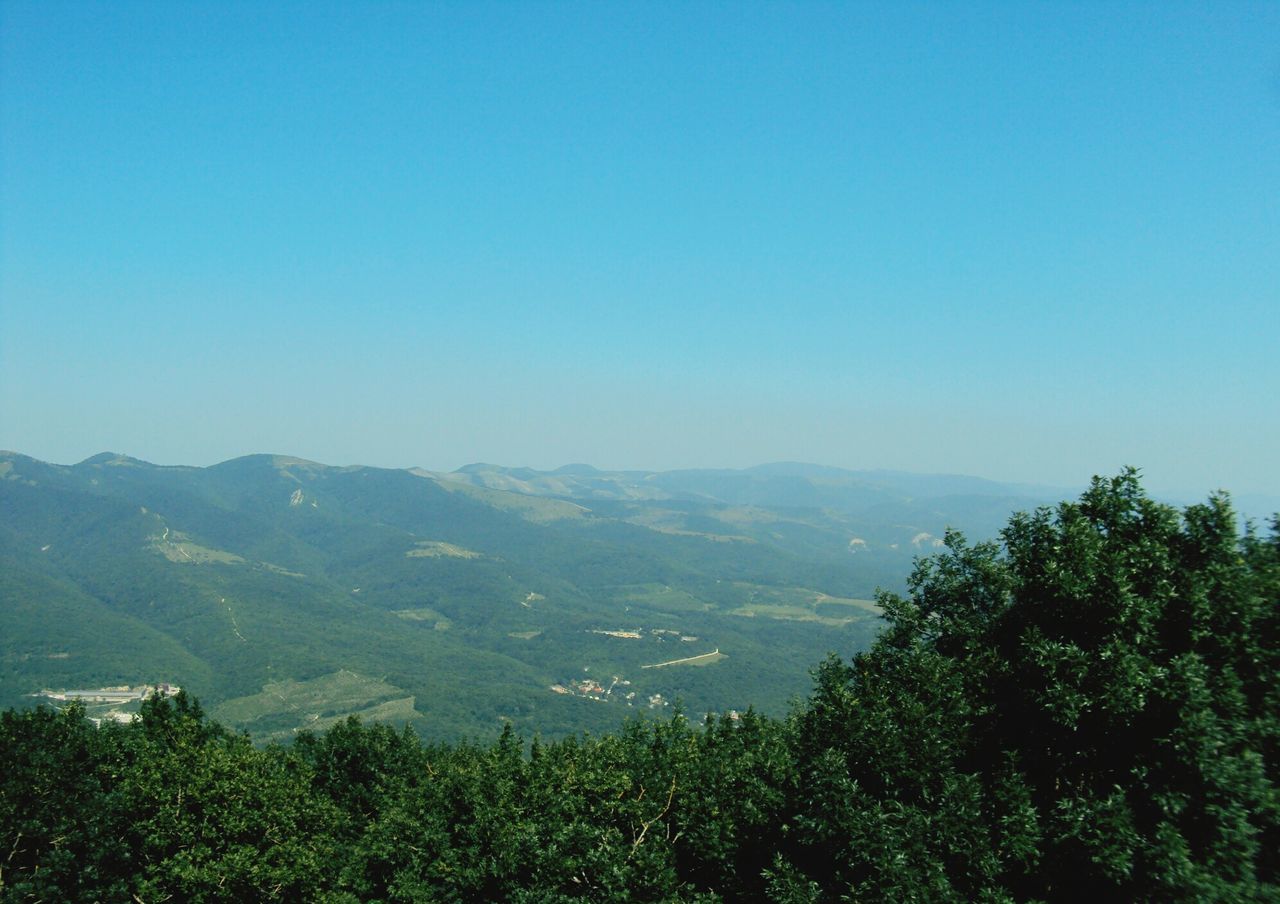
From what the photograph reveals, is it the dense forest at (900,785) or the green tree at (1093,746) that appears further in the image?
the dense forest at (900,785)

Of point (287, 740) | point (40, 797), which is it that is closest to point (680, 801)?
point (40, 797)

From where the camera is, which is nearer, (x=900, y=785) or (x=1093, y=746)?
(x=1093, y=746)

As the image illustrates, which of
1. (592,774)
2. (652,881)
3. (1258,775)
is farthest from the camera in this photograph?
(592,774)

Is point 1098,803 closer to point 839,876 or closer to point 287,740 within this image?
point 839,876

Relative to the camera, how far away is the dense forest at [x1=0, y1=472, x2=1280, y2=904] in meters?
20.0

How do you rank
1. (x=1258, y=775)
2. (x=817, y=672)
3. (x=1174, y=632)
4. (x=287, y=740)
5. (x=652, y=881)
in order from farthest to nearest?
1. (x=287, y=740)
2. (x=817, y=672)
3. (x=652, y=881)
4. (x=1174, y=632)
5. (x=1258, y=775)

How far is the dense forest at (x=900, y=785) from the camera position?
787 inches

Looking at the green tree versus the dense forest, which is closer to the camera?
the green tree

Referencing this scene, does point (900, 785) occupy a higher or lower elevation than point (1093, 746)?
lower

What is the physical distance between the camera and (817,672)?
38938 millimetres

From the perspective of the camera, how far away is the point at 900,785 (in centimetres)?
2294

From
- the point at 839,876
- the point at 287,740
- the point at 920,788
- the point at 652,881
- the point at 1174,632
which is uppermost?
the point at 1174,632

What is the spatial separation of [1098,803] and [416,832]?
25.8 m

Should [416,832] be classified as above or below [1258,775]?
below
